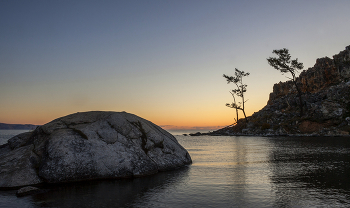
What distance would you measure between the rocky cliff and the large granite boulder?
163ft

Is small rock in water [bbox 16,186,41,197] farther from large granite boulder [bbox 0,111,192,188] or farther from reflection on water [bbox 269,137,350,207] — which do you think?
reflection on water [bbox 269,137,350,207]

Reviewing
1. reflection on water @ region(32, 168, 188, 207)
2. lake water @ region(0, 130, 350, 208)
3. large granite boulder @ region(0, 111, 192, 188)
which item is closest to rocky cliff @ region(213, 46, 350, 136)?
lake water @ region(0, 130, 350, 208)

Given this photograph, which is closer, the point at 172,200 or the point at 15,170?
the point at 172,200

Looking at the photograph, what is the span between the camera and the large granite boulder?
38.5 ft

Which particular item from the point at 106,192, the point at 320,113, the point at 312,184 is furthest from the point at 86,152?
the point at 320,113

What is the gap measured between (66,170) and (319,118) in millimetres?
60541

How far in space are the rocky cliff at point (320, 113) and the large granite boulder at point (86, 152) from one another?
163 feet

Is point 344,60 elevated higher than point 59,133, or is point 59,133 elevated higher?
point 344,60

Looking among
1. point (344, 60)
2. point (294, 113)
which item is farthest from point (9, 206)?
point (344, 60)

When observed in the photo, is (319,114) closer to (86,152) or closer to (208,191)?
(208,191)

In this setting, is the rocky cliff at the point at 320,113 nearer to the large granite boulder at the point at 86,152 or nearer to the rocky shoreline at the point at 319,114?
the rocky shoreline at the point at 319,114

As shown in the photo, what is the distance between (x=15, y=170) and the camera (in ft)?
38.1

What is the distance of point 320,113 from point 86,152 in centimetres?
6096

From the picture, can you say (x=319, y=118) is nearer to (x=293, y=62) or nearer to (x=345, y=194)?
(x=293, y=62)
